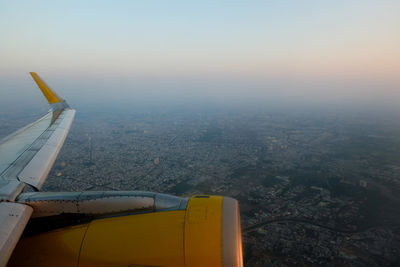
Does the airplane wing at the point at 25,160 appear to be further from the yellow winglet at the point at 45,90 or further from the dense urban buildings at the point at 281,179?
the dense urban buildings at the point at 281,179

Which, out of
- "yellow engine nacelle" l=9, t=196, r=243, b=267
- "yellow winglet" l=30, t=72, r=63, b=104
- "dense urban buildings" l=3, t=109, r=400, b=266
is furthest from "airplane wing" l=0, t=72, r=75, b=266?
"dense urban buildings" l=3, t=109, r=400, b=266

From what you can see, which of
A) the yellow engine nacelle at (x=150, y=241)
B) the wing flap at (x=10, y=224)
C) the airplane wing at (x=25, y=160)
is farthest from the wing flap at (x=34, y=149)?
the yellow engine nacelle at (x=150, y=241)

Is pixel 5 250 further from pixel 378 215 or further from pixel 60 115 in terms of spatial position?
pixel 378 215

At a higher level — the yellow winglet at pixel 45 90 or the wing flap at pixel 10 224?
the yellow winglet at pixel 45 90

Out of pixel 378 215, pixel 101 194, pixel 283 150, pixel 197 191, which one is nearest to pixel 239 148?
pixel 283 150

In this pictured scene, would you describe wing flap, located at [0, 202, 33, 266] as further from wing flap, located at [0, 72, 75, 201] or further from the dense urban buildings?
the dense urban buildings

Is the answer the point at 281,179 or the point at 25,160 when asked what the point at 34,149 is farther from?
the point at 281,179
